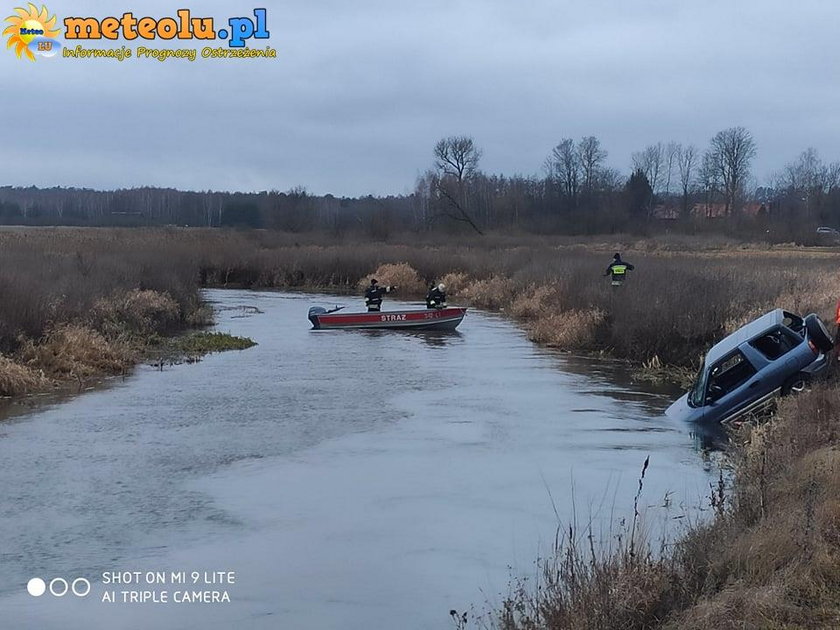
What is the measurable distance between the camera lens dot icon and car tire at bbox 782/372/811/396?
408 inches

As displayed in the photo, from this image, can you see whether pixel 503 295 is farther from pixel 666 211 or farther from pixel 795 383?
pixel 666 211

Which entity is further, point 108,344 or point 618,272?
point 618,272

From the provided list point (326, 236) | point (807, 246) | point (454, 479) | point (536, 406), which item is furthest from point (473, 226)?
point (454, 479)

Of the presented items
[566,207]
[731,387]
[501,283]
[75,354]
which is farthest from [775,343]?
[566,207]

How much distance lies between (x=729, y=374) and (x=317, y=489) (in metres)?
6.96

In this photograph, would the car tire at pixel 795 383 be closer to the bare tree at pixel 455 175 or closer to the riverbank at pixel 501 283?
the riverbank at pixel 501 283

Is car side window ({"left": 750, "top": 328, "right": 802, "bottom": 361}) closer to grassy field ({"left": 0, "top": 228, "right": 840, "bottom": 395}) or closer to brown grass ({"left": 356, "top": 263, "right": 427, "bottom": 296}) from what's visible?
grassy field ({"left": 0, "top": 228, "right": 840, "bottom": 395})

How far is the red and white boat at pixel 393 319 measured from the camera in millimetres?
31406

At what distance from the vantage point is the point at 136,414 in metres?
17.5

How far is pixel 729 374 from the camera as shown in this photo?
15664mm

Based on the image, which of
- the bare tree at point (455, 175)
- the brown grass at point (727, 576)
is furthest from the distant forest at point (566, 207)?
the brown grass at point (727, 576)

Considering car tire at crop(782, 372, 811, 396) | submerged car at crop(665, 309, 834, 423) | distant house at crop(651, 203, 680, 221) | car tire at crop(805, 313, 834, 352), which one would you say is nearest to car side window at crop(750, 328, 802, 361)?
submerged car at crop(665, 309, 834, 423)

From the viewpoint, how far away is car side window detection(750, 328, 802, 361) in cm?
1514

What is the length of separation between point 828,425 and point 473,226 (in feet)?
239
